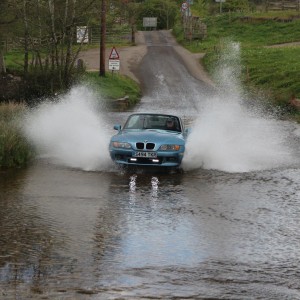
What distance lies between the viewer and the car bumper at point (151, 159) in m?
17.3

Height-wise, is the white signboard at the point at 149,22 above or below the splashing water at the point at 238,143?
above

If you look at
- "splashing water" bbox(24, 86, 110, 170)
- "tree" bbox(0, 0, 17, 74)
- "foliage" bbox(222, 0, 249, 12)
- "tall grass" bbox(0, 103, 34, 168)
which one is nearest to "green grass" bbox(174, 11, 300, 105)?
"foliage" bbox(222, 0, 249, 12)

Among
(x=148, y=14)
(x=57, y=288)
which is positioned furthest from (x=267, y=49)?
(x=57, y=288)

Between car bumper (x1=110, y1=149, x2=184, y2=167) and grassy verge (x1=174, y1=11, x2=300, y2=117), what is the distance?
2108 centimetres

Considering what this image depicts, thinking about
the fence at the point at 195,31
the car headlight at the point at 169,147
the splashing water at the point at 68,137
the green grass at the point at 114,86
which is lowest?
the green grass at the point at 114,86

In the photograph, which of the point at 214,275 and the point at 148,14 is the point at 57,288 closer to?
the point at 214,275

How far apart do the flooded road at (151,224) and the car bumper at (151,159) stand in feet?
1.06

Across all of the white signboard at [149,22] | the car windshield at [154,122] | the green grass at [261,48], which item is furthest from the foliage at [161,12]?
the car windshield at [154,122]

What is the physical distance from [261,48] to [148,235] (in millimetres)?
51309

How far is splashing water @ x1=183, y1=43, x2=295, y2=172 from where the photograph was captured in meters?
19.0

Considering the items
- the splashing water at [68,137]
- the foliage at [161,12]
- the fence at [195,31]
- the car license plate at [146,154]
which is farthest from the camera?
the foliage at [161,12]

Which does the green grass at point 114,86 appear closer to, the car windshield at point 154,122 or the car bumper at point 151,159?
the car windshield at point 154,122

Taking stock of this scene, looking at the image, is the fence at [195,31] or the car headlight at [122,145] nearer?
the car headlight at [122,145]

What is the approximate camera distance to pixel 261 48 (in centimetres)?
6100
